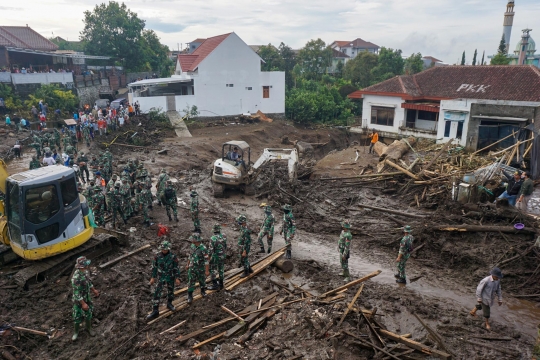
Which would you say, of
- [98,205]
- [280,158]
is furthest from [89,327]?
[280,158]

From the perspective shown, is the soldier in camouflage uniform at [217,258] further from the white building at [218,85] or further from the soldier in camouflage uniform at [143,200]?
the white building at [218,85]

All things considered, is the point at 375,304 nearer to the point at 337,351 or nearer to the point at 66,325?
the point at 337,351

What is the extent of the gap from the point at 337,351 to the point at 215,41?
33.3m

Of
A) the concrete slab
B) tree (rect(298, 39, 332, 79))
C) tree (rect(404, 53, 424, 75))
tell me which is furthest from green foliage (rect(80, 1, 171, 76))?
tree (rect(404, 53, 424, 75))

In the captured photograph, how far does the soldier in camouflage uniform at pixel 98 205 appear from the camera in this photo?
13.5 meters

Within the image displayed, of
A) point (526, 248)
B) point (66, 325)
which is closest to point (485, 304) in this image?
point (526, 248)

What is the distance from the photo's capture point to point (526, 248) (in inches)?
435

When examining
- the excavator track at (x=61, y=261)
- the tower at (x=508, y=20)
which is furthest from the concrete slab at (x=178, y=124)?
the tower at (x=508, y=20)

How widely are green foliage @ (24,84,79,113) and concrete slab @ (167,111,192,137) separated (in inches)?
304

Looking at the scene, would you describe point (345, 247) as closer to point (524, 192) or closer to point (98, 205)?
point (524, 192)

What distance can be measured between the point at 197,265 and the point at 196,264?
4 centimetres

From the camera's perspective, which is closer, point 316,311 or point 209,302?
point 316,311

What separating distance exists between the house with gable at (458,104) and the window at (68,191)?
2143cm

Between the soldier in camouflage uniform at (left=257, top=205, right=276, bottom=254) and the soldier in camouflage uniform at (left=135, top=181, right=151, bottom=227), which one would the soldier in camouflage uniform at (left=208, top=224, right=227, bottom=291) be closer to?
the soldier in camouflage uniform at (left=257, top=205, right=276, bottom=254)
